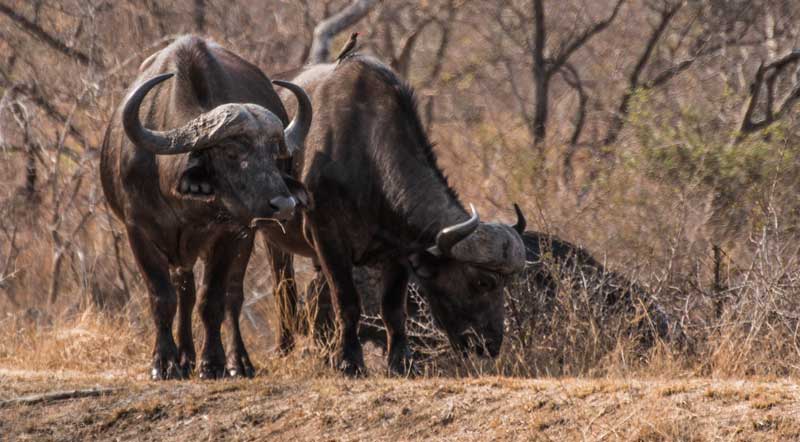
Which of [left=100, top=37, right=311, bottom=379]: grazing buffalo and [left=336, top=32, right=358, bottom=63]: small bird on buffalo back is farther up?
[left=336, top=32, right=358, bottom=63]: small bird on buffalo back

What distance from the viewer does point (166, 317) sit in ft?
26.3

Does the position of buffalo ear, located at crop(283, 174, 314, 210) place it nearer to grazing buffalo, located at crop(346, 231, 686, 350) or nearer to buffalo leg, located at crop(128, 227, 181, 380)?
buffalo leg, located at crop(128, 227, 181, 380)

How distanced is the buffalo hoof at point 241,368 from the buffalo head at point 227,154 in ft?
4.73

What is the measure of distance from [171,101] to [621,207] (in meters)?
4.89

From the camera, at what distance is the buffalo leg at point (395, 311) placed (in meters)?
8.64

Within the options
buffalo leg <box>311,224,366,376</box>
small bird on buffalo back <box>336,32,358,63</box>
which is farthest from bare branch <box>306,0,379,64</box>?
buffalo leg <box>311,224,366,376</box>

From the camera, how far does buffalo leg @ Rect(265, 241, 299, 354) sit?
10023 millimetres

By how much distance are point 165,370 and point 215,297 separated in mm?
552

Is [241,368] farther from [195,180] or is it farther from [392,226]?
[195,180]

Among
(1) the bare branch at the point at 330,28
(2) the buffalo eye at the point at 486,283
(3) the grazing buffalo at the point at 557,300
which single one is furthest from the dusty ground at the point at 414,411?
(1) the bare branch at the point at 330,28

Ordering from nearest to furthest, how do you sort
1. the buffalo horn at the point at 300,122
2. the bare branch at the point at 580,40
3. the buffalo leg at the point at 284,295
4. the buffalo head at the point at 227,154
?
the buffalo head at the point at 227,154 < the buffalo horn at the point at 300,122 < the buffalo leg at the point at 284,295 < the bare branch at the point at 580,40

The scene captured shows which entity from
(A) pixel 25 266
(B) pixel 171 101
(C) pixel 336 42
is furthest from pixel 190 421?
(C) pixel 336 42

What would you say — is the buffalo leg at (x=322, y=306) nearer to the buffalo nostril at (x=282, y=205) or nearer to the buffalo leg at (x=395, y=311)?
the buffalo leg at (x=395, y=311)

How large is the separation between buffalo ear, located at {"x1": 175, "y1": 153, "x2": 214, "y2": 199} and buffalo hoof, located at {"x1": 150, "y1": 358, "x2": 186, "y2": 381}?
1.26 meters
